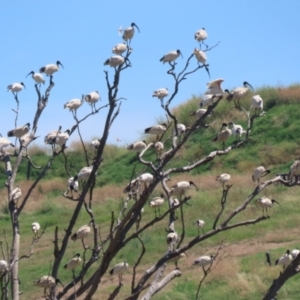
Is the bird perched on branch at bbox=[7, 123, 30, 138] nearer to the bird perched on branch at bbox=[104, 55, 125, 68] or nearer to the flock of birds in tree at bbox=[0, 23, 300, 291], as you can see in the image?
the flock of birds in tree at bbox=[0, 23, 300, 291]

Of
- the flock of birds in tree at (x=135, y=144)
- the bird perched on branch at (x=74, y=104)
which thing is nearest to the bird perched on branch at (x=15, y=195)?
the flock of birds in tree at (x=135, y=144)

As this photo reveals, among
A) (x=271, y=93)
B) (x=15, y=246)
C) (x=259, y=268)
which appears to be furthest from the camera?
(x=271, y=93)

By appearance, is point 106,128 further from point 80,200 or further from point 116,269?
point 116,269

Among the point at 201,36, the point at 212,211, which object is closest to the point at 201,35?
the point at 201,36

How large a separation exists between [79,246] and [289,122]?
35.0ft

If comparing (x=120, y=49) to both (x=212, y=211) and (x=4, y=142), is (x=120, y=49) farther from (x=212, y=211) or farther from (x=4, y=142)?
(x=212, y=211)

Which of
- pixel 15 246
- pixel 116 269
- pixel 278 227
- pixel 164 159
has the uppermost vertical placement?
pixel 164 159

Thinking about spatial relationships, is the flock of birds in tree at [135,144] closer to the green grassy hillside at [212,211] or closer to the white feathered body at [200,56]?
the white feathered body at [200,56]

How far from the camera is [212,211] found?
57.1ft

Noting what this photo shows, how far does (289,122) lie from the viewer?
2492 centimetres

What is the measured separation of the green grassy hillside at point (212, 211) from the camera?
37.6 feet

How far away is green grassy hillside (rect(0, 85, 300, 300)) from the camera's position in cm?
1145

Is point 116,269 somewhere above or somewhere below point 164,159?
below

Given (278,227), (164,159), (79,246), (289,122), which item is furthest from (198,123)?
(289,122)
